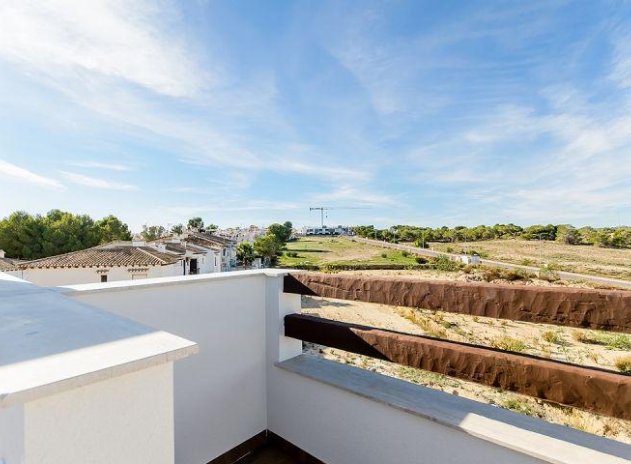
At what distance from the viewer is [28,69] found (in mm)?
4863

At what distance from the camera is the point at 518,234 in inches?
1688

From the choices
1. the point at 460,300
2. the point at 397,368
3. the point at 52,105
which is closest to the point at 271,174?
the point at 52,105

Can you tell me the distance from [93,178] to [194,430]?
862 inches

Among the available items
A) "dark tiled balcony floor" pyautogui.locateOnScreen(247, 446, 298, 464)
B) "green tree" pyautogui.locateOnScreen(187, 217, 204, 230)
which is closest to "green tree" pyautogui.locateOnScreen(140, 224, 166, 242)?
"green tree" pyautogui.locateOnScreen(187, 217, 204, 230)

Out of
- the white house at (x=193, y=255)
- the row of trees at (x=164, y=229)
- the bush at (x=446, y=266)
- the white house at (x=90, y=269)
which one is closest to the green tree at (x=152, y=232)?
the row of trees at (x=164, y=229)

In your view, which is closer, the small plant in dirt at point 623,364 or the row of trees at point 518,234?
the small plant in dirt at point 623,364

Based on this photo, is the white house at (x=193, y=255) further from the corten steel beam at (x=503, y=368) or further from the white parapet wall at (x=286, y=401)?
the corten steel beam at (x=503, y=368)

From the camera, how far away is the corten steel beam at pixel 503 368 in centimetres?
116

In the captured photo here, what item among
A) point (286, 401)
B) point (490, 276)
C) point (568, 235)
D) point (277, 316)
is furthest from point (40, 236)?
point (568, 235)

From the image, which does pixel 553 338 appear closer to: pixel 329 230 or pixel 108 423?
pixel 108 423

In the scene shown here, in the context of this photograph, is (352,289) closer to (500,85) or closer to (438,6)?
(438,6)

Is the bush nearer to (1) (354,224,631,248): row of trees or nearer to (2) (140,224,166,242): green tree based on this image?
(1) (354,224,631,248): row of trees

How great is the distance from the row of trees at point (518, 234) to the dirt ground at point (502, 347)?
111 ft

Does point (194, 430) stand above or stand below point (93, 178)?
below
